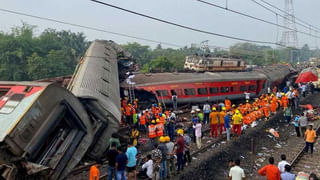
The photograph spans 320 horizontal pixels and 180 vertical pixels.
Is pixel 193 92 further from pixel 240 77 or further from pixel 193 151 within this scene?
pixel 193 151

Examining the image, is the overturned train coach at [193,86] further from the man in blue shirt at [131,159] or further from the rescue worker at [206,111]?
the man in blue shirt at [131,159]

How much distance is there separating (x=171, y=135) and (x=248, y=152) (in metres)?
3.21

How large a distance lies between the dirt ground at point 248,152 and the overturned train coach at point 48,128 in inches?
122

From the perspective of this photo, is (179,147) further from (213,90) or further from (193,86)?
(213,90)

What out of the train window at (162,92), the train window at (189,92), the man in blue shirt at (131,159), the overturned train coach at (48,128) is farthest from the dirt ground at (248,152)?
the train window at (162,92)

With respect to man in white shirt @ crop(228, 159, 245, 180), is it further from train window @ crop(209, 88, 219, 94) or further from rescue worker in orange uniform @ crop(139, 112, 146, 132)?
train window @ crop(209, 88, 219, 94)

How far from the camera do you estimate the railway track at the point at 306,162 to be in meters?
11.0

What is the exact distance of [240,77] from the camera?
81.0 ft

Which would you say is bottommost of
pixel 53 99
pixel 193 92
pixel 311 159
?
pixel 311 159

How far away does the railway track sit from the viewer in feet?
36.1

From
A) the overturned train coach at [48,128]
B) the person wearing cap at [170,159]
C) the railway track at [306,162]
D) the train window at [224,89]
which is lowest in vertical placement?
the railway track at [306,162]

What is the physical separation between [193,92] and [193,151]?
9.43 m

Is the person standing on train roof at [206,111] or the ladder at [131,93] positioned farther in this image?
the ladder at [131,93]

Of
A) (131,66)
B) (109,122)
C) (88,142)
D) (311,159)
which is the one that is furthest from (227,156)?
(131,66)
